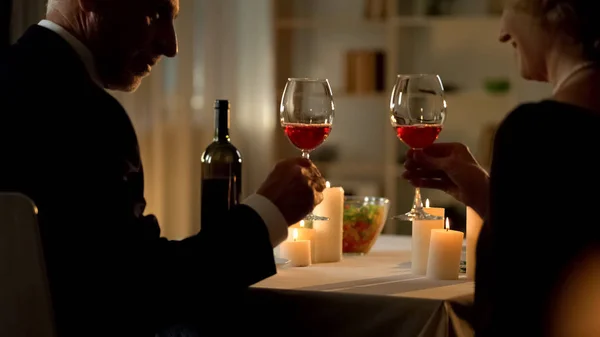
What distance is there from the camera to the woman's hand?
1.70 m

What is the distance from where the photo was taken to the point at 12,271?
1.25 m

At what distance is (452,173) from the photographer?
1.73 meters

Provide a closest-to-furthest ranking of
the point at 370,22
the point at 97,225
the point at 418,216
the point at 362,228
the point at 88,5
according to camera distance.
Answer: the point at 97,225
the point at 88,5
the point at 418,216
the point at 362,228
the point at 370,22

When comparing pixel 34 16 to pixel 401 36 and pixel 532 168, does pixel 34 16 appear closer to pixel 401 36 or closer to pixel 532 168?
pixel 401 36

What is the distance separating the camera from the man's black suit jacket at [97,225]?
134 centimetres

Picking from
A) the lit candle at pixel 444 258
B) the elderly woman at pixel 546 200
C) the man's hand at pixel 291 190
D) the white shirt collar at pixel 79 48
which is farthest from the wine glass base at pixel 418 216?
the white shirt collar at pixel 79 48

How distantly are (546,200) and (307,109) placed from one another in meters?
0.74

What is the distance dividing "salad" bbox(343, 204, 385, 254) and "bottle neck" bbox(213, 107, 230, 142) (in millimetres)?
352

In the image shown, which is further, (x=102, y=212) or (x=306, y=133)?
(x=306, y=133)

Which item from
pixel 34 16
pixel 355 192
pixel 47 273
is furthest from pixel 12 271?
pixel 355 192

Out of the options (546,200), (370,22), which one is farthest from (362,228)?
(370,22)

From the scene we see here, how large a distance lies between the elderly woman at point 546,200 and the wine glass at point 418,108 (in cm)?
56

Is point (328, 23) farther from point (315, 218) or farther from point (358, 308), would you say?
point (358, 308)

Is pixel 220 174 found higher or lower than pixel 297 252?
higher
